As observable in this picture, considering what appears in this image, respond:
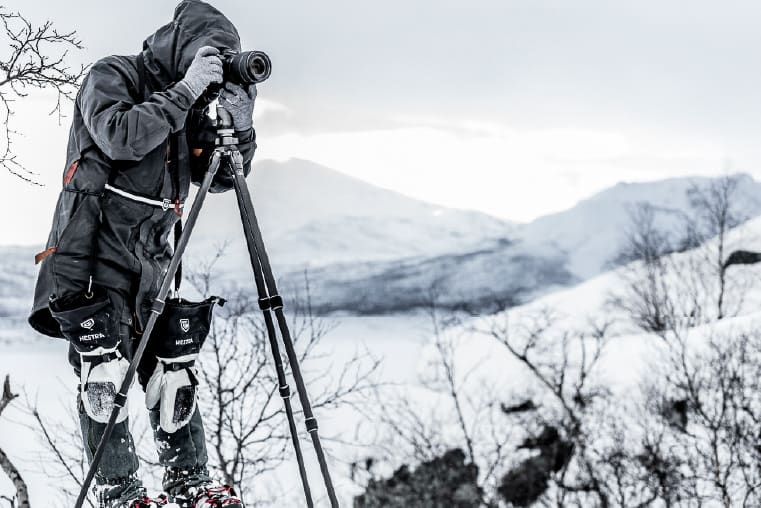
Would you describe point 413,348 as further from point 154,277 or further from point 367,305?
point 154,277

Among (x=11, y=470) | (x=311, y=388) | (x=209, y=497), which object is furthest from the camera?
(x=311, y=388)

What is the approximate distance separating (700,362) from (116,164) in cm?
3909

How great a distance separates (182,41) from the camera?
3574 mm

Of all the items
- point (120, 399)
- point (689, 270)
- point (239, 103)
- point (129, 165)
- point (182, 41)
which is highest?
point (689, 270)

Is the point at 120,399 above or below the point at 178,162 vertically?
below

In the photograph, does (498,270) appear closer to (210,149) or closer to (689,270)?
(689,270)

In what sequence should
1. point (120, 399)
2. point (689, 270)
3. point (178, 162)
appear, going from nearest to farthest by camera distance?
point (120, 399) → point (178, 162) → point (689, 270)

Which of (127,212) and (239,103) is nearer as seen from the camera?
(127,212)

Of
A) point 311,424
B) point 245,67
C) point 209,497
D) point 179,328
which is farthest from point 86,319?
point 245,67

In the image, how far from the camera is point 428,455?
37.3m

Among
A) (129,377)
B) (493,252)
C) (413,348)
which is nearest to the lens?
(129,377)

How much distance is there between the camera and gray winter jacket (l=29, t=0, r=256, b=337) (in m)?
3.31

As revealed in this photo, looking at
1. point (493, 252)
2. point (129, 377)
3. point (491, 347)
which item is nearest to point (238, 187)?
point (129, 377)

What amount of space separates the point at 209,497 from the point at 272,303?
742mm
